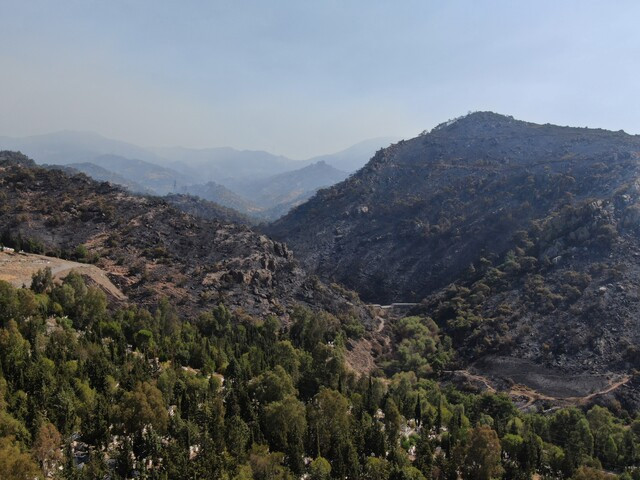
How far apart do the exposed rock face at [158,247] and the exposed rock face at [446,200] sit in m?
28.2

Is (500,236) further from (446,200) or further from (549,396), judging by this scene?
(549,396)

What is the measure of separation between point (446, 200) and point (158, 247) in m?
72.1

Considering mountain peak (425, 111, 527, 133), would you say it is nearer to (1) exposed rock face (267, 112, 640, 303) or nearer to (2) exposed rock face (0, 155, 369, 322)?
(1) exposed rock face (267, 112, 640, 303)

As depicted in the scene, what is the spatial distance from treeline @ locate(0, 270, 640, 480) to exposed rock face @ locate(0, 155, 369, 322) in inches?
483

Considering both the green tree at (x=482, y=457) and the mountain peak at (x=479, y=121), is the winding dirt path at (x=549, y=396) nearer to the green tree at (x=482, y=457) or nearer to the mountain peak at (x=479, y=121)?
the green tree at (x=482, y=457)

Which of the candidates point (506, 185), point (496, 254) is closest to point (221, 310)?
point (496, 254)

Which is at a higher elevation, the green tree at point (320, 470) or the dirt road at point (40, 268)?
the dirt road at point (40, 268)

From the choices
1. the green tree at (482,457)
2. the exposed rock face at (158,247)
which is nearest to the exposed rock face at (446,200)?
the exposed rock face at (158,247)

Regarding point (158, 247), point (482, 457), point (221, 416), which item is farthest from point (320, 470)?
point (158, 247)

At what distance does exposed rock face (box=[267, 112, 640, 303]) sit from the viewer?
10050cm

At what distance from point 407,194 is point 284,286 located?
214 ft

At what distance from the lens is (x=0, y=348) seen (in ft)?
112

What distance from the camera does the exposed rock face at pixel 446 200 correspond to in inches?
3957

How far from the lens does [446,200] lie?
11925 centimetres
